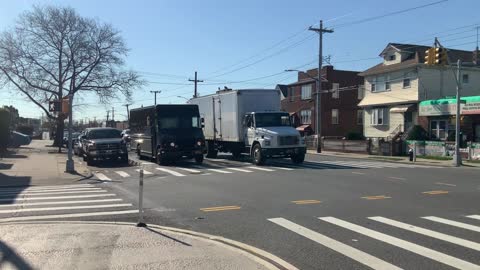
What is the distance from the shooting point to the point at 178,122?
86.8 ft

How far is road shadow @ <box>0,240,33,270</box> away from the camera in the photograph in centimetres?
654

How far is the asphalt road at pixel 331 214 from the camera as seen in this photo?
723cm

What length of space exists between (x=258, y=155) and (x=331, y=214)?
568 inches

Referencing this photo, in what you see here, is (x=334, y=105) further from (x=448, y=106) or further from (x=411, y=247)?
(x=411, y=247)

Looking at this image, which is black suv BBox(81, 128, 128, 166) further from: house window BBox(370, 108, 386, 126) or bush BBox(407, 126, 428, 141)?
house window BBox(370, 108, 386, 126)

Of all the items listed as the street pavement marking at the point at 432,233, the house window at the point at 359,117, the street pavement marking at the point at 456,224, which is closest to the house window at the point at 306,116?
the house window at the point at 359,117

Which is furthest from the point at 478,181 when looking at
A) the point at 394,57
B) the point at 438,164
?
the point at 394,57

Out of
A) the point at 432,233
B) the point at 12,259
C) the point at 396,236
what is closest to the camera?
the point at 12,259

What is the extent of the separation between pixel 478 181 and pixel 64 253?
50.0 feet

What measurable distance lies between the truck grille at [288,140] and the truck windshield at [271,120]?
118 cm

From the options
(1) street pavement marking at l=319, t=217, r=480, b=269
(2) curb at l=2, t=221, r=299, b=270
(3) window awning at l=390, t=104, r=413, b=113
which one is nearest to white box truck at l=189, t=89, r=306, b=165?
(1) street pavement marking at l=319, t=217, r=480, b=269

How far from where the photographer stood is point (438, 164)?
96.9 feet

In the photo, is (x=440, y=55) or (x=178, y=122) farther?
(x=178, y=122)

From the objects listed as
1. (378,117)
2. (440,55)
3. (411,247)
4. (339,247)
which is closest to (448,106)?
(378,117)
